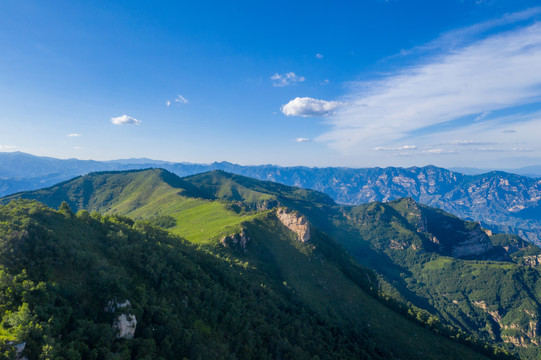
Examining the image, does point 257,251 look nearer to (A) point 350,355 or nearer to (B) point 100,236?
(A) point 350,355

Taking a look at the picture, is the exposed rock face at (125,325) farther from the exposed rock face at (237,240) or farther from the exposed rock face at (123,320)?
the exposed rock face at (237,240)

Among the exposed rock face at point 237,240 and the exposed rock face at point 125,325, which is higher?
the exposed rock face at point 125,325

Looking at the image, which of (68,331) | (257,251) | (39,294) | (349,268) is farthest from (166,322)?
(349,268)

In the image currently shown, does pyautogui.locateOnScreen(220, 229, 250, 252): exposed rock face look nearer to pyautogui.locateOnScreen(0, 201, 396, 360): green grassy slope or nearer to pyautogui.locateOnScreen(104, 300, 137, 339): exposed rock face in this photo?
pyautogui.locateOnScreen(0, 201, 396, 360): green grassy slope

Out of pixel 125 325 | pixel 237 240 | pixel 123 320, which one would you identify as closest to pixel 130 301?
pixel 123 320

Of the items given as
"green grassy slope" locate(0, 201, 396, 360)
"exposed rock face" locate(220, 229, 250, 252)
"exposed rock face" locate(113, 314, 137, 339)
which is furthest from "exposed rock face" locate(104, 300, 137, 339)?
"exposed rock face" locate(220, 229, 250, 252)

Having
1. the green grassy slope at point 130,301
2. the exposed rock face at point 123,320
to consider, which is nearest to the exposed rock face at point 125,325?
the exposed rock face at point 123,320

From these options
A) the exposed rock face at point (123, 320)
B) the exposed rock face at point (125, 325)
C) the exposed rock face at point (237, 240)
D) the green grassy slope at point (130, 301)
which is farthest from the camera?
the exposed rock face at point (237, 240)
